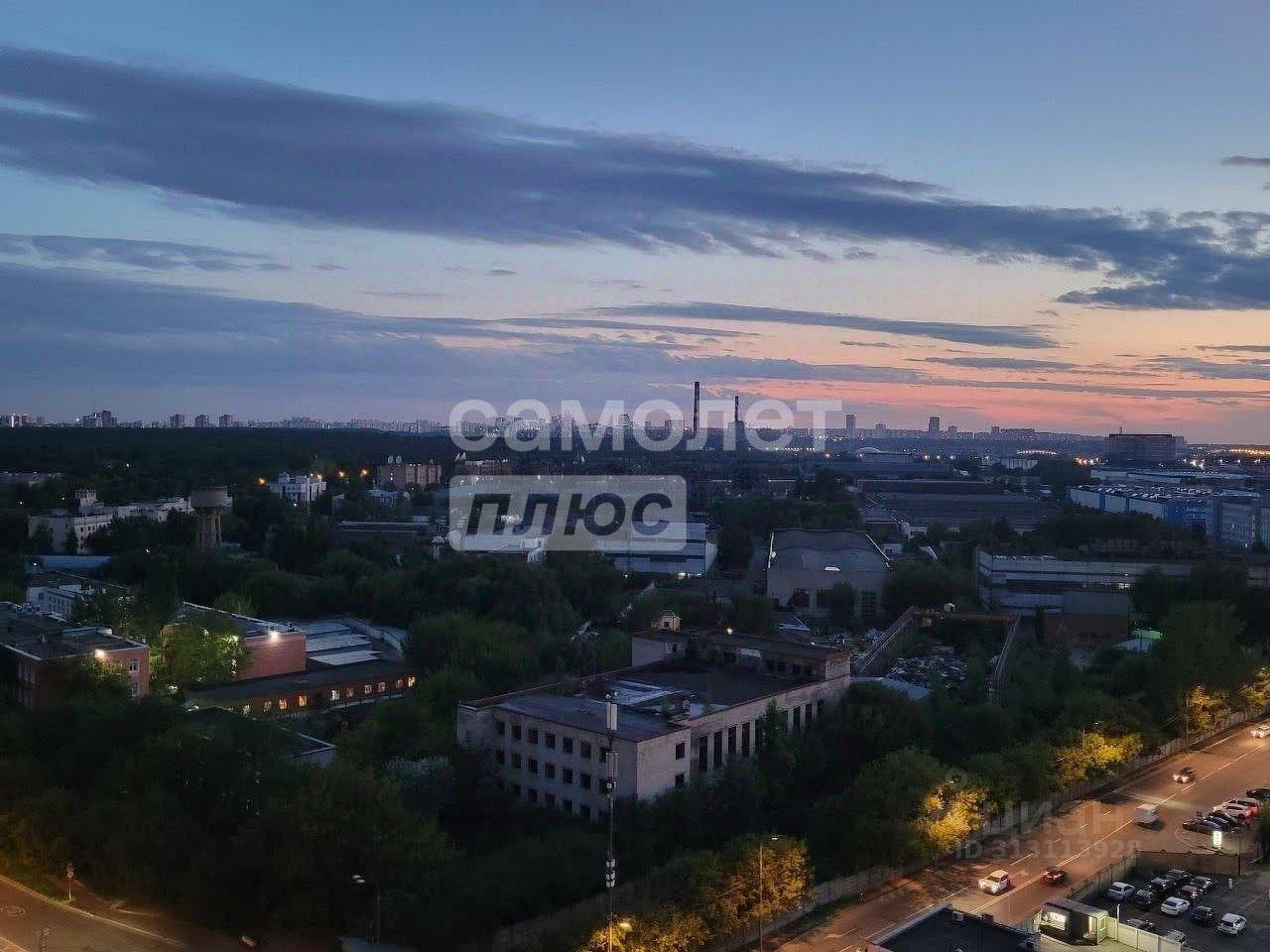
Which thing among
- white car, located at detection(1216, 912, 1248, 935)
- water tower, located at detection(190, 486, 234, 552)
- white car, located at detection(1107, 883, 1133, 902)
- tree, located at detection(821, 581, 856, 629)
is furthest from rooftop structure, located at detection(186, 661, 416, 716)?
water tower, located at detection(190, 486, 234, 552)

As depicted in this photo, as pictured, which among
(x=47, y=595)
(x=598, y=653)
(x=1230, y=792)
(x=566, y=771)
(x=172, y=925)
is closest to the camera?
(x=172, y=925)

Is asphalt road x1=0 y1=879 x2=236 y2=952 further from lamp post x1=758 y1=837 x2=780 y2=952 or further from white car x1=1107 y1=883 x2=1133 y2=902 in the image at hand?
white car x1=1107 y1=883 x2=1133 y2=902

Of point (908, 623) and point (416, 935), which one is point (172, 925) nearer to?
point (416, 935)

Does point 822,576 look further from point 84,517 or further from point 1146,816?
point 84,517

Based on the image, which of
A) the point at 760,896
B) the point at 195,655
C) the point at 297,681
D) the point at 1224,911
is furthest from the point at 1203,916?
the point at 195,655

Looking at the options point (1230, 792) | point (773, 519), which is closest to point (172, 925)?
point (1230, 792)
